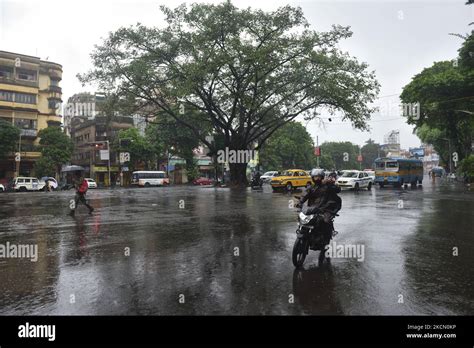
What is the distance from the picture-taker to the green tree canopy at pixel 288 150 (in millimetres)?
67562

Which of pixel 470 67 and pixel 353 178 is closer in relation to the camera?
pixel 470 67

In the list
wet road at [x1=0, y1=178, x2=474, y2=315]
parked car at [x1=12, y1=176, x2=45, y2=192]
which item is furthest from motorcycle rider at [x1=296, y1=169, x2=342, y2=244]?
parked car at [x1=12, y1=176, x2=45, y2=192]

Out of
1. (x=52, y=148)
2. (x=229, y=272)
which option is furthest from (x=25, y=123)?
(x=229, y=272)

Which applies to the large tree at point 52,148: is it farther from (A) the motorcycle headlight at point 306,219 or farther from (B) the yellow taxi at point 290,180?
(A) the motorcycle headlight at point 306,219

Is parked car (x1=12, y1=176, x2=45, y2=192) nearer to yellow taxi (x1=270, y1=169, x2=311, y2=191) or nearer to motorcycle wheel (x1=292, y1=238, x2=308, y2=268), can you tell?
yellow taxi (x1=270, y1=169, x2=311, y2=191)

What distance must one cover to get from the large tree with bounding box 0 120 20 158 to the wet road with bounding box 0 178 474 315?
35.7m

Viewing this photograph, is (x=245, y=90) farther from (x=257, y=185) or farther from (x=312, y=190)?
(x=312, y=190)

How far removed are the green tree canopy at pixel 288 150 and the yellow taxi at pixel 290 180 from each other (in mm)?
37265

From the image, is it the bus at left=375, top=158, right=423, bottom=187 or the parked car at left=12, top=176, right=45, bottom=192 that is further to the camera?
the parked car at left=12, top=176, right=45, bottom=192

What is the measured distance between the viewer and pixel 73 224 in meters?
10.8

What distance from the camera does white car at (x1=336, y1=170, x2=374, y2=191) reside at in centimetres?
2747

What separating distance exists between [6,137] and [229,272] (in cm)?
4318
